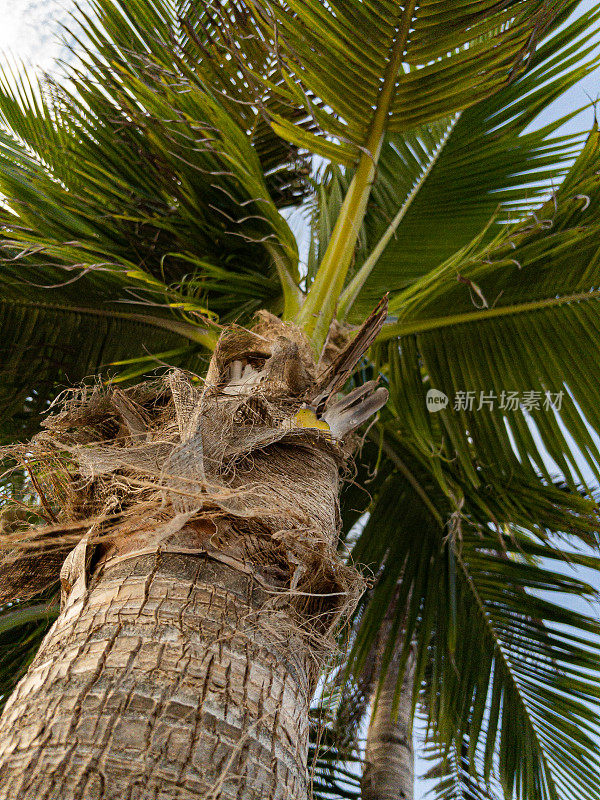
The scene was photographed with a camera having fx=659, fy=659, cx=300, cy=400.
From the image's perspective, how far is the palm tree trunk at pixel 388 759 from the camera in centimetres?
260

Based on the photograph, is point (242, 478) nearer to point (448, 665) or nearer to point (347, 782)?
point (448, 665)

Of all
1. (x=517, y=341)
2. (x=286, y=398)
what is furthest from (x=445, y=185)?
(x=286, y=398)

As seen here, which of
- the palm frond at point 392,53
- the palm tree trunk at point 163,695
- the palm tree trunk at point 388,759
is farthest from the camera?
the palm tree trunk at point 388,759

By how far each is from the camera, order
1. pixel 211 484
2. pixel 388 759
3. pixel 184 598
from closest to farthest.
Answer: pixel 184 598, pixel 211 484, pixel 388 759

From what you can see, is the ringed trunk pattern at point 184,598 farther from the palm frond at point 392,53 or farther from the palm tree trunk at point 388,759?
the palm tree trunk at point 388,759

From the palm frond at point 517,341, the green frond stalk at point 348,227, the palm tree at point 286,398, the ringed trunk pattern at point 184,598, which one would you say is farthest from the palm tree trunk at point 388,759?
the ringed trunk pattern at point 184,598

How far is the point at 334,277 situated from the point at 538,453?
885 millimetres

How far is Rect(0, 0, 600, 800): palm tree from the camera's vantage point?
84 centimetres

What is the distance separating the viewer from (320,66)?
1800 mm

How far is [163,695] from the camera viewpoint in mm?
747

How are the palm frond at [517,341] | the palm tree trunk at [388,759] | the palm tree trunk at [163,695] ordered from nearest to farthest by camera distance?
the palm tree trunk at [163,695], the palm frond at [517,341], the palm tree trunk at [388,759]

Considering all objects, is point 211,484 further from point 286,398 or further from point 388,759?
point 388,759

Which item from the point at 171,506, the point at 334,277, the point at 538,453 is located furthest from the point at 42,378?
the point at 538,453

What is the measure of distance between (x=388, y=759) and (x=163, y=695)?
235 cm
